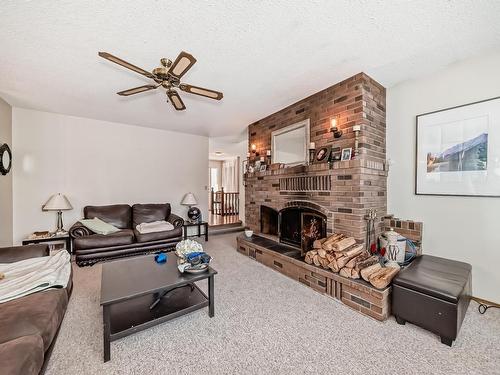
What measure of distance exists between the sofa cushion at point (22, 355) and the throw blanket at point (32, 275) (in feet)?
2.17

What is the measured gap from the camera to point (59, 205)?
12.3 ft

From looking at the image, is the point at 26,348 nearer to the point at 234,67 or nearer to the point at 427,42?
the point at 234,67

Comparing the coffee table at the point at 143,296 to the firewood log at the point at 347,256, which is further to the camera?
the firewood log at the point at 347,256

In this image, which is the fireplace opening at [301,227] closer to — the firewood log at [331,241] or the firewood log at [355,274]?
the firewood log at [331,241]

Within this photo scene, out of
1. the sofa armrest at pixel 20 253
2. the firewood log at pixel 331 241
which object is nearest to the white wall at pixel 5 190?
the sofa armrest at pixel 20 253

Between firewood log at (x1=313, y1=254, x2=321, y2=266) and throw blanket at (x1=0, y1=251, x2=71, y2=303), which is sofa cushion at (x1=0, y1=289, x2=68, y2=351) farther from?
firewood log at (x1=313, y1=254, x2=321, y2=266)

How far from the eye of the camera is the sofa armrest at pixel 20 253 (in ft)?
7.04

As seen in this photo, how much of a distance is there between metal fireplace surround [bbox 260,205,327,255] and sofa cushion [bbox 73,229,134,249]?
237cm

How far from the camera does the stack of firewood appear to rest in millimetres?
2137

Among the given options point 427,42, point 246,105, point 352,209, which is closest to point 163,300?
point 352,209

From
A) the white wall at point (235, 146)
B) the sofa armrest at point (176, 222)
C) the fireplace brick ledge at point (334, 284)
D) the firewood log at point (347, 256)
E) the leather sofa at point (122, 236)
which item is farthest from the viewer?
the white wall at point (235, 146)

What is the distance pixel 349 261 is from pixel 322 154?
1483mm

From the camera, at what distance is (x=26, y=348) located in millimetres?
1117

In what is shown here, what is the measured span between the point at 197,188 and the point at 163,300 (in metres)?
3.74
